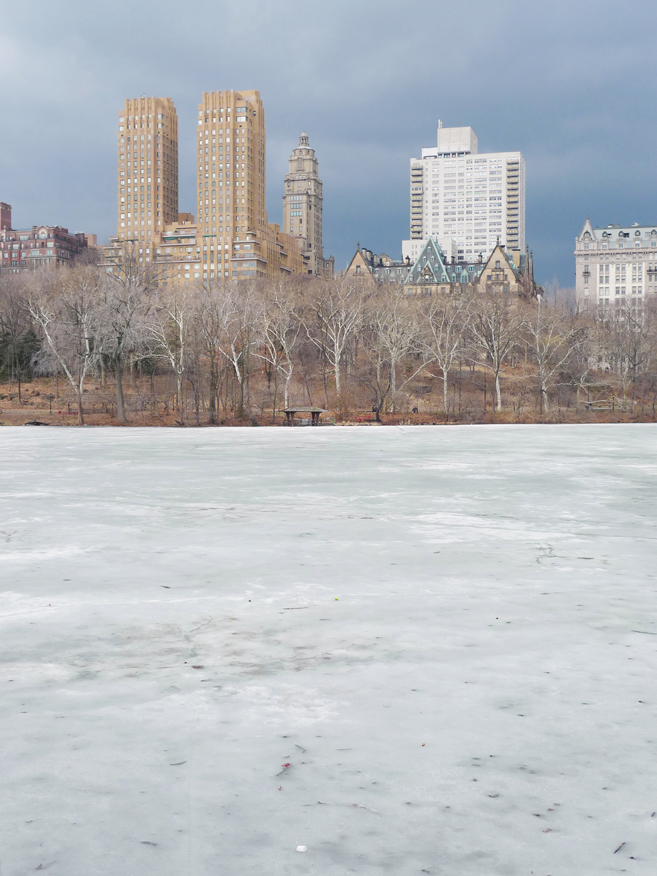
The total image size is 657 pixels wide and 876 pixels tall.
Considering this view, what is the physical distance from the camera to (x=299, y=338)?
75375mm

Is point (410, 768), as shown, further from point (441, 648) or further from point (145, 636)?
point (145, 636)

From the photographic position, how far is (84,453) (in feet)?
71.8

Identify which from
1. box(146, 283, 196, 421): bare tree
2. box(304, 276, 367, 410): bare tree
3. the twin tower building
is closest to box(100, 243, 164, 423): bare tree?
box(146, 283, 196, 421): bare tree

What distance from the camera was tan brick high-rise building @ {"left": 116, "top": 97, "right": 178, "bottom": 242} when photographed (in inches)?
7259

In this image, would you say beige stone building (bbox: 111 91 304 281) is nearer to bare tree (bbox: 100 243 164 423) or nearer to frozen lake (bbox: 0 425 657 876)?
bare tree (bbox: 100 243 164 423)

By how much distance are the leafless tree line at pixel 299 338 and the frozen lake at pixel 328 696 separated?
39697 millimetres

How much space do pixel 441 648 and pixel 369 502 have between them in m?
6.99

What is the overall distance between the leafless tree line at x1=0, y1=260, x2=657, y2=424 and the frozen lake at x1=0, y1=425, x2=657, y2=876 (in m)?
39.7

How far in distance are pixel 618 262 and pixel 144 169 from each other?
11628 centimetres

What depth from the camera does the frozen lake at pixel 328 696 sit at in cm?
294

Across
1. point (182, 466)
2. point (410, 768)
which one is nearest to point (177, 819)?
point (410, 768)

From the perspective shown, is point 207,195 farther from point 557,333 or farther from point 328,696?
point 328,696

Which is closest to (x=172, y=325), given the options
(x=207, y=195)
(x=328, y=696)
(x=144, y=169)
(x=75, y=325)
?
(x=75, y=325)

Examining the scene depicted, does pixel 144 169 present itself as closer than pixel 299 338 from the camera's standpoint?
No
